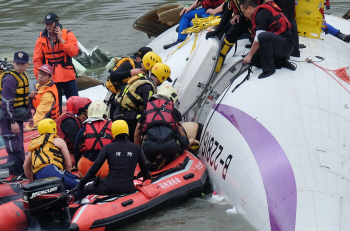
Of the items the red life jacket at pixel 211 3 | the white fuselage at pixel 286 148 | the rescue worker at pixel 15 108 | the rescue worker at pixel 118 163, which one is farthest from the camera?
the red life jacket at pixel 211 3

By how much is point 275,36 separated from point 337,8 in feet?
44.0

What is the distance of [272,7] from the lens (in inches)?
217

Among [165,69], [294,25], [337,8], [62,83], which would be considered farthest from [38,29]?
[294,25]

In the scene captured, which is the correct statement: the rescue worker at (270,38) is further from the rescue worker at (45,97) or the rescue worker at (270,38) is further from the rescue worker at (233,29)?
the rescue worker at (45,97)

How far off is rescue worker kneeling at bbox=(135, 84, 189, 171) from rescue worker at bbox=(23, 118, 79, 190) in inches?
37.3

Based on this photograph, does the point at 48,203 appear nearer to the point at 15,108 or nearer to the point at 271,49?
the point at 15,108

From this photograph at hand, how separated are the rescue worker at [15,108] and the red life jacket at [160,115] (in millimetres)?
1906

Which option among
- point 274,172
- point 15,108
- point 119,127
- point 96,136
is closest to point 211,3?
point 15,108

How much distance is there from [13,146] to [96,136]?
5.15ft

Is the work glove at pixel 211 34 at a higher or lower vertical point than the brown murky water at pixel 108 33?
higher

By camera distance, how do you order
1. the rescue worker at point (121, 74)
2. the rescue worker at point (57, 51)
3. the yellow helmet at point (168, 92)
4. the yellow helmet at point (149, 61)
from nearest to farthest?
the yellow helmet at point (168, 92) → the yellow helmet at point (149, 61) → the rescue worker at point (121, 74) → the rescue worker at point (57, 51)

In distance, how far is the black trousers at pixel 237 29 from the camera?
645cm

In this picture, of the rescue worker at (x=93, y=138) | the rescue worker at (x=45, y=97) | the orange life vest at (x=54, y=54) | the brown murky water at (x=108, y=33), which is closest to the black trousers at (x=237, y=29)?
the rescue worker at (x=93, y=138)

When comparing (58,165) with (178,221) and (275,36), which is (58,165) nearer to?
(178,221)
